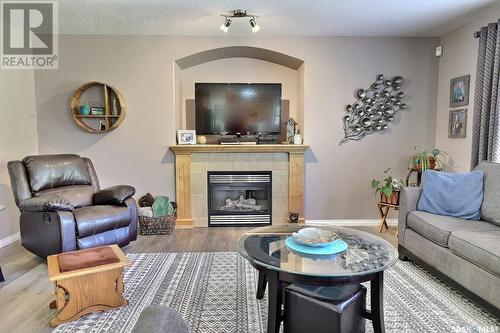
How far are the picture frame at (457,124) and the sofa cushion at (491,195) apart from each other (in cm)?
103

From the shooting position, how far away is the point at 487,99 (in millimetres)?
3332

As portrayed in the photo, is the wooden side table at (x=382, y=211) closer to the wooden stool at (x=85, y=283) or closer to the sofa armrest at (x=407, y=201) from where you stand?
the sofa armrest at (x=407, y=201)

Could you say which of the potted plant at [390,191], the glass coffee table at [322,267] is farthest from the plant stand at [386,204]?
the glass coffee table at [322,267]

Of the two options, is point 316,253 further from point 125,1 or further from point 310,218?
point 125,1

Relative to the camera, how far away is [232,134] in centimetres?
452

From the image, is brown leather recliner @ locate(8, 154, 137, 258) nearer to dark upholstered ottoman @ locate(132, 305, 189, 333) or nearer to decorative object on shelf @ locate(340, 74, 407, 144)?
dark upholstered ottoman @ locate(132, 305, 189, 333)

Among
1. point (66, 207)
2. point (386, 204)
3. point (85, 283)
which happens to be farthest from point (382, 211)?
point (66, 207)

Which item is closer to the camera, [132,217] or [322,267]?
[322,267]

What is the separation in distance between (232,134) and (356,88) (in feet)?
5.77

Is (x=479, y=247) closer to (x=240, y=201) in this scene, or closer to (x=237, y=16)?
(x=240, y=201)

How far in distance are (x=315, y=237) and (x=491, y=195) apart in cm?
176

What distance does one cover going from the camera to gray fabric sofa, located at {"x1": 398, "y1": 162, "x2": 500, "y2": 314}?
2.16 m

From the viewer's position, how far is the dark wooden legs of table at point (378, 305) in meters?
1.92

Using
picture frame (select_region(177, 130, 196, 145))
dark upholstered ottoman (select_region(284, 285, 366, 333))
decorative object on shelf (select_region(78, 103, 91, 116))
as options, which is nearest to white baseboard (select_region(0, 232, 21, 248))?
decorative object on shelf (select_region(78, 103, 91, 116))
